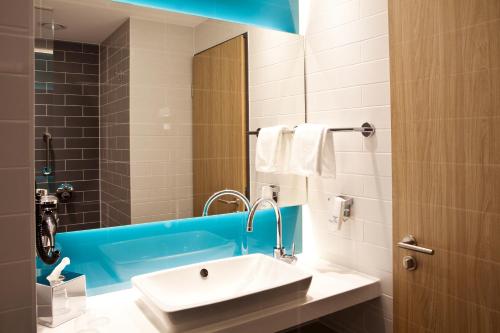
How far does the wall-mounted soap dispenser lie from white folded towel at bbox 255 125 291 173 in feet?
1.05

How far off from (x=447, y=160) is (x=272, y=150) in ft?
2.62

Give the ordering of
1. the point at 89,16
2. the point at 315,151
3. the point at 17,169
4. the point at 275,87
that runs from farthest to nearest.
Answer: the point at 275,87 < the point at 315,151 < the point at 89,16 < the point at 17,169

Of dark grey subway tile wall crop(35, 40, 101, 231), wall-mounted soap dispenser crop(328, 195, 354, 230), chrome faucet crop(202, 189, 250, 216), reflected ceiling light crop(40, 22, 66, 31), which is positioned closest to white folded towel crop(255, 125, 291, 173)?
chrome faucet crop(202, 189, 250, 216)

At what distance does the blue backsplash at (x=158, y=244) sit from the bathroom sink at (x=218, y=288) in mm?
148

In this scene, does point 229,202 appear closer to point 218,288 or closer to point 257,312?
point 218,288

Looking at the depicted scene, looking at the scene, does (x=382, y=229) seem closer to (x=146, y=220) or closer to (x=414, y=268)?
(x=414, y=268)

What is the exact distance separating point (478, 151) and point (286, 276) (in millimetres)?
868

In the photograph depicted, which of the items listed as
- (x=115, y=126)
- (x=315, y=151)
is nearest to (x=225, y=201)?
(x=315, y=151)

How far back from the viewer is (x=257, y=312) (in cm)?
136

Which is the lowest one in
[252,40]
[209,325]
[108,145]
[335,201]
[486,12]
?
[209,325]

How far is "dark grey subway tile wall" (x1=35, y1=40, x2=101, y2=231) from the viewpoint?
1372 millimetres

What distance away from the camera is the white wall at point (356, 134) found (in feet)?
5.40

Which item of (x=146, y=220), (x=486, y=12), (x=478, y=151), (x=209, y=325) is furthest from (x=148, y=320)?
(x=486, y=12)

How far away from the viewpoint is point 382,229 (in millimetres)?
1662
